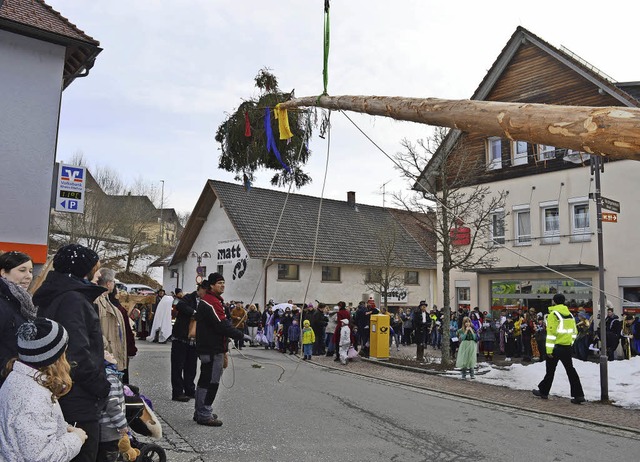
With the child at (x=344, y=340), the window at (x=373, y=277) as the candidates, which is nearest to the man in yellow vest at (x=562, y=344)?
the child at (x=344, y=340)

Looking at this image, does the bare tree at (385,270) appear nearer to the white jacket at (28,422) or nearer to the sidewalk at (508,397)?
the sidewalk at (508,397)

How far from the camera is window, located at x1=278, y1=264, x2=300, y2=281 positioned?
3010 cm

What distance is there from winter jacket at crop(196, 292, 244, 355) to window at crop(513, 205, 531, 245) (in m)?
17.0

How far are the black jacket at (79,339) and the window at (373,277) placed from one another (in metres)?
25.2

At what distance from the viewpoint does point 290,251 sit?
30438 mm

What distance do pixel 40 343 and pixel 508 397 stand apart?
9.95 metres

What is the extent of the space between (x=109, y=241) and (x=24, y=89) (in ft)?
96.3

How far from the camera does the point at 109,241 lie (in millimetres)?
41688

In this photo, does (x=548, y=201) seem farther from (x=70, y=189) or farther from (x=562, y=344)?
(x=70, y=189)

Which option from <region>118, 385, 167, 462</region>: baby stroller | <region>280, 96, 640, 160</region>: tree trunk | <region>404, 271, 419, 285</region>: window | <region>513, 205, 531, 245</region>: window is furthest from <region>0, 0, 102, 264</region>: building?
<region>404, 271, 419, 285</region>: window

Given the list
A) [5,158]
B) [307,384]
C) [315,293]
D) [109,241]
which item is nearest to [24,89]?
[5,158]

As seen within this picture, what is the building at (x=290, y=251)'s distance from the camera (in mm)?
29984

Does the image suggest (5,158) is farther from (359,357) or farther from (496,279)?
(496,279)

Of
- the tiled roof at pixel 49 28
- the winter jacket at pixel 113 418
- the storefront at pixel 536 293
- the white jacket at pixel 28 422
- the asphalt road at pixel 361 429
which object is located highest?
the tiled roof at pixel 49 28
